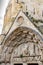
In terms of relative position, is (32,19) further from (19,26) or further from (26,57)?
(26,57)

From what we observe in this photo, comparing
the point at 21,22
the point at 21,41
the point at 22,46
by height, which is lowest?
the point at 22,46

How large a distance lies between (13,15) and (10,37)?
1.81 ft

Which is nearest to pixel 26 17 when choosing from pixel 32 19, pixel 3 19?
pixel 32 19

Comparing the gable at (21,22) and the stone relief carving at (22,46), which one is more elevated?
the gable at (21,22)

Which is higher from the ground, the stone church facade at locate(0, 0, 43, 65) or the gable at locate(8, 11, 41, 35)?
the gable at locate(8, 11, 41, 35)

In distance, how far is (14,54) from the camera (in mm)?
7941

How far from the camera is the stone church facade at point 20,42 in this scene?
7535 millimetres

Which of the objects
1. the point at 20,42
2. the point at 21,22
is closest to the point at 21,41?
the point at 20,42

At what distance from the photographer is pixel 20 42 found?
7836mm

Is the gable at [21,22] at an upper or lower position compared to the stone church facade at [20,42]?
upper

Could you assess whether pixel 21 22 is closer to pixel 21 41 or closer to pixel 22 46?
pixel 21 41

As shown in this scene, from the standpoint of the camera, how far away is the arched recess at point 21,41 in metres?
7.54

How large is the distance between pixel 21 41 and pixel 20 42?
0.04 m

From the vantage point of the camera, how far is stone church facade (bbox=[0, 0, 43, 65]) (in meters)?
7.54
